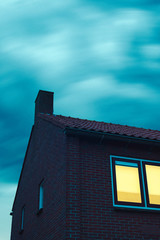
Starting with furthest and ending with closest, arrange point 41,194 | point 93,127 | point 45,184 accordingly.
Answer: point 41,194, point 45,184, point 93,127

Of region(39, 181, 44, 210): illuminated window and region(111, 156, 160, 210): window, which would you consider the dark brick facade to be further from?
region(39, 181, 44, 210): illuminated window

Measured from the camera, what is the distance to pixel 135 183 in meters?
10.7

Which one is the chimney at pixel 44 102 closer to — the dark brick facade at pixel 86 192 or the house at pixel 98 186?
the dark brick facade at pixel 86 192

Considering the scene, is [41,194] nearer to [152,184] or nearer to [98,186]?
[98,186]

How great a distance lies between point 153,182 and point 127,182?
1.06m

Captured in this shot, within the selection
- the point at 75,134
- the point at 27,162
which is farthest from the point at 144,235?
the point at 27,162

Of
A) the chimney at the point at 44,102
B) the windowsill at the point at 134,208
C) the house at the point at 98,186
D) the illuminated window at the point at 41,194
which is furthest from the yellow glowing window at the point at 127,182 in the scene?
the chimney at the point at 44,102

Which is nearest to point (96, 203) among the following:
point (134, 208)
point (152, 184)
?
point (134, 208)

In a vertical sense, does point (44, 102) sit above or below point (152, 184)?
above

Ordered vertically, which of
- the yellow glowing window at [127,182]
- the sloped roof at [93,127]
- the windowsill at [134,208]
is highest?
the sloped roof at [93,127]

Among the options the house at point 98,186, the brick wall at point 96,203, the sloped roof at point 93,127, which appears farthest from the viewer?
the sloped roof at point 93,127

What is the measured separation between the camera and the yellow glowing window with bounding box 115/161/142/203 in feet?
33.9

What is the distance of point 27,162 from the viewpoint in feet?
57.1

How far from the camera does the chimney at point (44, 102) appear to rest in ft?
55.1
